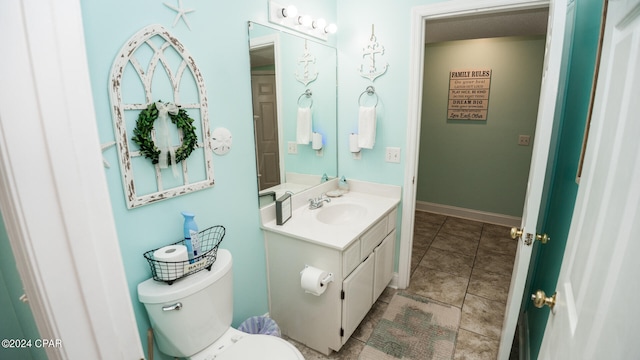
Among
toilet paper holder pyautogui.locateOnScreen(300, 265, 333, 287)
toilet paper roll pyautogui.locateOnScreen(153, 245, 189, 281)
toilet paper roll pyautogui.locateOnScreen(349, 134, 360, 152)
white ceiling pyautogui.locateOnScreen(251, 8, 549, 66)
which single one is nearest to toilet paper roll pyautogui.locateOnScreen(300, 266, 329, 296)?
toilet paper holder pyautogui.locateOnScreen(300, 265, 333, 287)

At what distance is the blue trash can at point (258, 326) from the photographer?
66.2 inches

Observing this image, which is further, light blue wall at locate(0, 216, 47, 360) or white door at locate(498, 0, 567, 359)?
light blue wall at locate(0, 216, 47, 360)

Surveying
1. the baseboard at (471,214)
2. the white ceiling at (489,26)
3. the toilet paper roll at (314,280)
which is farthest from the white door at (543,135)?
the baseboard at (471,214)

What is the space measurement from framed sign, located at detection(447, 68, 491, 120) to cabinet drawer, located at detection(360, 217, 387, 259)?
2.26 m

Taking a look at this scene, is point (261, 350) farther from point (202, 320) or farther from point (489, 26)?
point (489, 26)

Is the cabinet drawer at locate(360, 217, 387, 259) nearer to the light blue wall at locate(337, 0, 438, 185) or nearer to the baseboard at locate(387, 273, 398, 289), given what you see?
the light blue wall at locate(337, 0, 438, 185)

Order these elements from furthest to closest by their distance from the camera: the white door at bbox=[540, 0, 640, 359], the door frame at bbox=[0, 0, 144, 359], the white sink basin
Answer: the white sink basin < the door frame at bbox=[0, 0, 144, 359] < the white door at bbox=[540, 0, 640, 359]

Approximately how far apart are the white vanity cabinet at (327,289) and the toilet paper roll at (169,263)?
2.11ft

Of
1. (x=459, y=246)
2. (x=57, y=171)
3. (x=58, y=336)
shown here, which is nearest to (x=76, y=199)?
(x=57, y=171)

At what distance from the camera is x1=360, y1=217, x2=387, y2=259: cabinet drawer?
183 centimetres

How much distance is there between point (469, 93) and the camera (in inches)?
140

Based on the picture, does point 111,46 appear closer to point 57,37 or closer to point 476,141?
point 57,37

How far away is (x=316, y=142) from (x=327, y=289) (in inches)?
42.6

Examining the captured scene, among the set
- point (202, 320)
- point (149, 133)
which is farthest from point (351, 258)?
point (149, 133)
